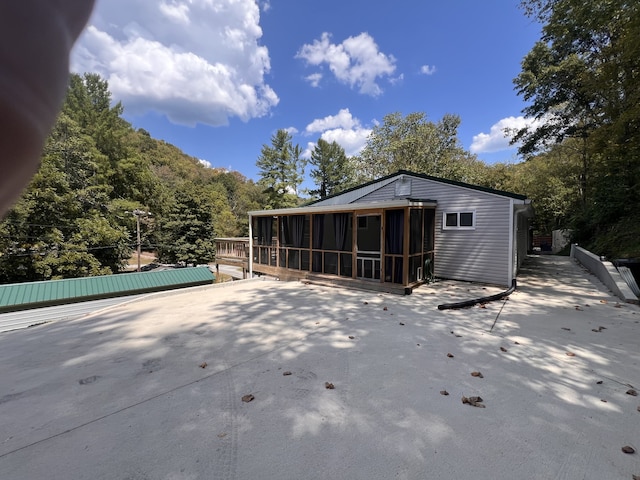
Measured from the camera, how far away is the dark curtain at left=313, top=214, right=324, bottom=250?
875cm

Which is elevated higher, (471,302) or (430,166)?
(430,166)

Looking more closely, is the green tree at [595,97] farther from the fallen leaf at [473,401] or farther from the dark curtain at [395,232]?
the fallen leaf at [473,401]

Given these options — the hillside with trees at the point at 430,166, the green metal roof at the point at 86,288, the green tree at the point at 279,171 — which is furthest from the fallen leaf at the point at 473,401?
the green tree at the point at 279,171

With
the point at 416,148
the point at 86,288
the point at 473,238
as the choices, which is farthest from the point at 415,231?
the point at 416,148

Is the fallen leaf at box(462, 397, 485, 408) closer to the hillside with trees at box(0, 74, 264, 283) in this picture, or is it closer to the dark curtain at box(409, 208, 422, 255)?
the dark curtain at box(409, 208, 422, 255)

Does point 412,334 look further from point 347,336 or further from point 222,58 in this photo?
point 222,58

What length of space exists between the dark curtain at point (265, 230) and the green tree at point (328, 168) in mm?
20515

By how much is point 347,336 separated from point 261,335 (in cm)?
127

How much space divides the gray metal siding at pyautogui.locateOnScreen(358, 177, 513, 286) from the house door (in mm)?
1752

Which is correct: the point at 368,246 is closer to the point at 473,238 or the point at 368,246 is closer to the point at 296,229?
the point at 296,229

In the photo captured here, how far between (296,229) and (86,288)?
19.4 feet

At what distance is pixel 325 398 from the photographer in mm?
2703

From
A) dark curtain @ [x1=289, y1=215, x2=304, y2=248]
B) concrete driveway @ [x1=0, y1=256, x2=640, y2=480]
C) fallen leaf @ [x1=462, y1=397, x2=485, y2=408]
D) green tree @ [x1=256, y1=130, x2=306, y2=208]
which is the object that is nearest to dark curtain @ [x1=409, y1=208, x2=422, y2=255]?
concrete driveway @ [x1=0, y1=256, x2=640, y2=480]

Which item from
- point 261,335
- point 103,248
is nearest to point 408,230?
point 261,335
